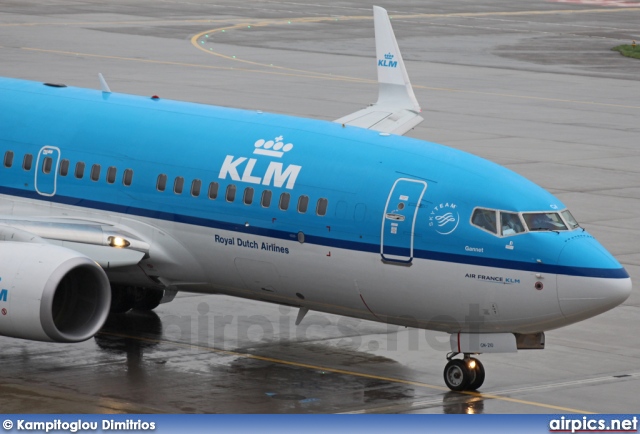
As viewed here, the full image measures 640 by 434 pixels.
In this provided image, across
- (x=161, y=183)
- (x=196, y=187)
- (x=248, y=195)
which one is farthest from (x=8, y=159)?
(x=248, y=195)

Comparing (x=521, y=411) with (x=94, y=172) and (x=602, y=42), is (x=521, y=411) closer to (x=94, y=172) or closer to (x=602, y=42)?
(x=94, y=172)

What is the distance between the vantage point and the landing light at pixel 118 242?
2402cm

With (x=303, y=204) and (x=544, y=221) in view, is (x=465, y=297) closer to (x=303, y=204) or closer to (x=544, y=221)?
(x=544, y=221)

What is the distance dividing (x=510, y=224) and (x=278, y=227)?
3848 millimetres

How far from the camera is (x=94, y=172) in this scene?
80.9ft

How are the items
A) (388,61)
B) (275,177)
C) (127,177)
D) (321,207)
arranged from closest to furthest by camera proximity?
(321,207), (275,177), (127,177), (388,61)

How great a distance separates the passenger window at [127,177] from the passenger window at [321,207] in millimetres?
3722

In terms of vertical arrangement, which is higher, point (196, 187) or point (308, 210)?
point (196, 187)

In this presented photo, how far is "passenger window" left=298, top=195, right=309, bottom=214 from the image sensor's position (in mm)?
22656

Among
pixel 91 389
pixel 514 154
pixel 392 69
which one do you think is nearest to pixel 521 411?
pixel 91 389

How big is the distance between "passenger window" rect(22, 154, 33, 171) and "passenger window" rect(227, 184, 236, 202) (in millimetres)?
4095

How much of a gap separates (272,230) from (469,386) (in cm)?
405

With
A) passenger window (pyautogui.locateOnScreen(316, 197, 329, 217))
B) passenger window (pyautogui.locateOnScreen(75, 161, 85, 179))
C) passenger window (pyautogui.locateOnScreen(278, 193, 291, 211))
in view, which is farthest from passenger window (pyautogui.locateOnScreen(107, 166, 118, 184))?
passenger window (pyautogui.locateOnScreen(316, 197, 329, 217))

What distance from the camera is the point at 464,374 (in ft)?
72.8
